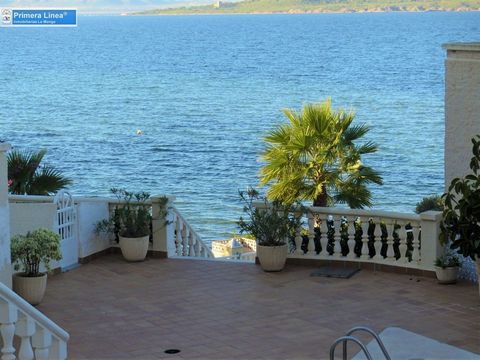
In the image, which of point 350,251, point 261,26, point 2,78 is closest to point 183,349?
point 350,251

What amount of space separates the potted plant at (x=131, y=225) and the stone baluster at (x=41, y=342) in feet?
18.5

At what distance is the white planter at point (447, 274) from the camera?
1226 cm

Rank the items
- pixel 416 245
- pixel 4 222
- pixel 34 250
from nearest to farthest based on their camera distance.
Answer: pixel 4 222
pixel 34 250
pixel 416 245

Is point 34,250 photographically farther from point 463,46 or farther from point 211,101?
point 211,101

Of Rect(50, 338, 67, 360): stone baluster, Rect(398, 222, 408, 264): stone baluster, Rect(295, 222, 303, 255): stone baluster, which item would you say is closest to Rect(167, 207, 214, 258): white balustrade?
Rect(295, 222, 303, 255): stone baluster

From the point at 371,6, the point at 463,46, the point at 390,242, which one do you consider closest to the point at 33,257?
the point at 390,242

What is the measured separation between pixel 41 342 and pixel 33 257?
3.47 meters

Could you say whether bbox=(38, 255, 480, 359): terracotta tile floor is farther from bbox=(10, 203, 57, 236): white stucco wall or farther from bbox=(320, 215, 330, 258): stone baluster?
bbox=(10, 203, 57, 236): white stucco wall

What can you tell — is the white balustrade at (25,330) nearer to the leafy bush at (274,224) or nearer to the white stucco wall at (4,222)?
the white stucco wall at (4,222)

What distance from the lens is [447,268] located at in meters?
12.3

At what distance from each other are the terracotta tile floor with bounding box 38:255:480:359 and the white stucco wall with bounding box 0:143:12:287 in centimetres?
74

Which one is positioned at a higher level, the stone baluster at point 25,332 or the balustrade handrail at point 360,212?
the balustrade handrail at point 360,212

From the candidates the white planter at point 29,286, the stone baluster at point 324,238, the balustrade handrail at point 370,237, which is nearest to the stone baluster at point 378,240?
the balustrade handrail at point 370,237

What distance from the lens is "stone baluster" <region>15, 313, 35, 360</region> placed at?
7.83m
